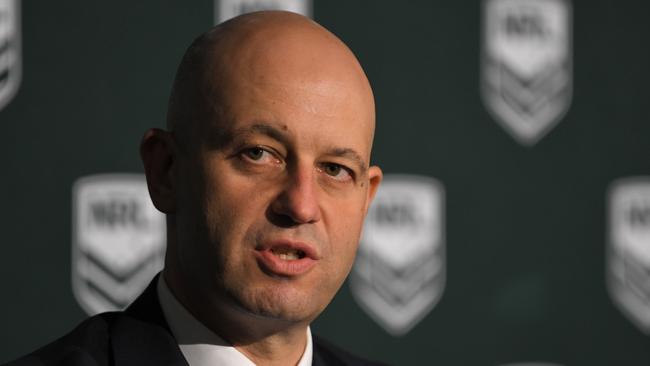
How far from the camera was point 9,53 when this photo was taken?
144 cm

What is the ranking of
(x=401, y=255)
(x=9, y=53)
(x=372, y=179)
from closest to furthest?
(x=372, y=179), (x=9, y=53), (x=401, y=255)

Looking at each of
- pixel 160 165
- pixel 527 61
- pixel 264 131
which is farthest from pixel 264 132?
pixel 527 61

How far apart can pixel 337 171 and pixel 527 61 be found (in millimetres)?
931

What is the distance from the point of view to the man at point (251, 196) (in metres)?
0.74

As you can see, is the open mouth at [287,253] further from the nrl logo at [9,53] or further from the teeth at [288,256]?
the nrl logo at [9,53]

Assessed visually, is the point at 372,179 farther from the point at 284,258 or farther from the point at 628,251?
the point at 628,251

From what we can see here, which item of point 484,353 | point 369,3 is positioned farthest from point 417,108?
point 484,353

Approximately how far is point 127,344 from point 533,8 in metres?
1.05

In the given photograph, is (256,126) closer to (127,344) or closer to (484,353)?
(127,344)

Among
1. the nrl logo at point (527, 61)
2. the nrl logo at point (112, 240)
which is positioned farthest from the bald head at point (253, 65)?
the nrl logo at point (527, 61)

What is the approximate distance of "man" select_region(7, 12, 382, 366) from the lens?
74 cm

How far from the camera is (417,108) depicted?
154 centimetres

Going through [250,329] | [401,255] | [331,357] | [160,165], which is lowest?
[401,255]

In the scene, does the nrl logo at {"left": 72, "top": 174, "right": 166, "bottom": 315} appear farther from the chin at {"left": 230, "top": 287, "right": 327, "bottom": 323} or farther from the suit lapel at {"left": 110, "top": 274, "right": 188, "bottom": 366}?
the chin at {"left": 230, "top": 287, "right": 327, "bottom": 323}
